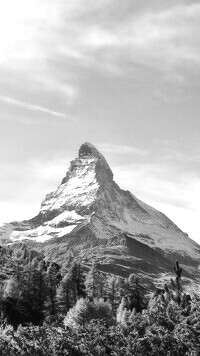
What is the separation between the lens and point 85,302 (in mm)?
117062

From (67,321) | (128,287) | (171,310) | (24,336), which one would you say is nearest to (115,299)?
(128,287)

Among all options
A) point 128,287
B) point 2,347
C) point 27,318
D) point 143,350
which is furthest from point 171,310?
point 128,287

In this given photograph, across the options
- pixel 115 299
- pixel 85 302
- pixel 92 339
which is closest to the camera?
pixel 92 339

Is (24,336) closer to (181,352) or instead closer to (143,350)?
(143,350)

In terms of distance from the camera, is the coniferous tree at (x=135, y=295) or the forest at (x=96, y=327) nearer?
the forest at (x=96, y=327)

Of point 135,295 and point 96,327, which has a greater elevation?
point 135,295

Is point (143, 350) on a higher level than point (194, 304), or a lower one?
lower

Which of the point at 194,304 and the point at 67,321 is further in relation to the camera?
the point at 67,321

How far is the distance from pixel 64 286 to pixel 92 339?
8071 cm

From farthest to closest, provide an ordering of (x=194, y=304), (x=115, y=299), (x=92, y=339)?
1. (x=115, y=299)
2. (x=194, y=304)
3. (x=92, y=339)

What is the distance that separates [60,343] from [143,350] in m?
8.73

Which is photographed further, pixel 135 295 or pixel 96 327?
pixel 135 295

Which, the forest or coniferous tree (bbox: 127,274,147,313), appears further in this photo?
coniferous tree (bbox: 127,274,147,313)

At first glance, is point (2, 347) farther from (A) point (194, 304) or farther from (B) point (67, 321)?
(B) point (67, 321)
